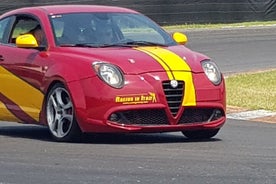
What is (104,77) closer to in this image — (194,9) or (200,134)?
(200,134)

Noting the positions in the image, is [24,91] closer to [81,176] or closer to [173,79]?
[173,79]

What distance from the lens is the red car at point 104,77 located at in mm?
10281

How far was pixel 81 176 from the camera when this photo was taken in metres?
8.37

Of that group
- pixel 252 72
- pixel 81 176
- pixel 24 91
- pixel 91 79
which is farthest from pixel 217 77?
pixel 252 72

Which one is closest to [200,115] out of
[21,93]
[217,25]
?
[21,93]

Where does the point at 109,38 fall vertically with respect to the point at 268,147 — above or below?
above

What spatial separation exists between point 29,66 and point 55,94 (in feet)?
1.92

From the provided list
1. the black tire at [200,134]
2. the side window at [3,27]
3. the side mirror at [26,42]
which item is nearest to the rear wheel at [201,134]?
the black tire at [200,134]

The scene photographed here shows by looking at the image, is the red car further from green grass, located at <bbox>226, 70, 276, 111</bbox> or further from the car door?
green grass, located at <bbox>226, 70, 276, 111</bbox>

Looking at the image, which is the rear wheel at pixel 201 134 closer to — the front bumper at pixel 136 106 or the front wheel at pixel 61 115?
the front bumper at pixel 136 106

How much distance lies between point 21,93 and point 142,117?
1.64 metres

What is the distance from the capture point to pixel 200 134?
11.2 m

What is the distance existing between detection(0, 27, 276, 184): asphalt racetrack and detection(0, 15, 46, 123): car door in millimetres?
298

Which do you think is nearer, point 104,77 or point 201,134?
point 104,77
